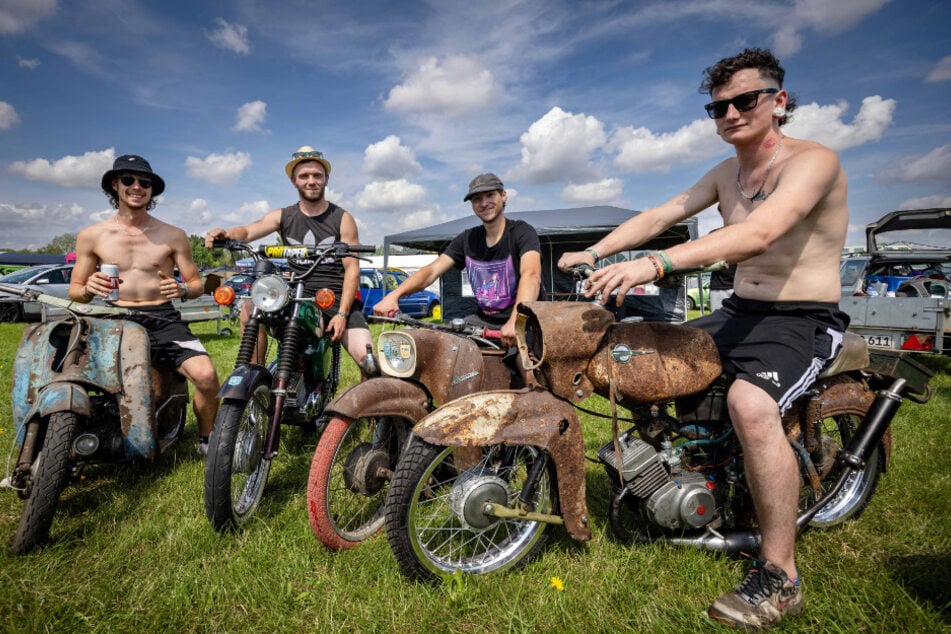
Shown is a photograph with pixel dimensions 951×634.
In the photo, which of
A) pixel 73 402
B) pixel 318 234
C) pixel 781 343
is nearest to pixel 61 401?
pixel 73 402

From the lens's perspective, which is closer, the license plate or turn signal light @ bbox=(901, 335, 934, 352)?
turn signal light @ bbox=(901, 335, 934, 352)

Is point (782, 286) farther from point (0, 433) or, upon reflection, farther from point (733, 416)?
point (0, 433)

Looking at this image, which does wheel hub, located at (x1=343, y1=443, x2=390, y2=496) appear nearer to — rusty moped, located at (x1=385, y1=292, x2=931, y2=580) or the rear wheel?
rusty moped, located at (x1=385, y1=292, x2=931, y2=580)

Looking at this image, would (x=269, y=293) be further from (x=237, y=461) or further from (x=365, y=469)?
(x=365, y=469)

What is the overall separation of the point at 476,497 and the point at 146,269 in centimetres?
287

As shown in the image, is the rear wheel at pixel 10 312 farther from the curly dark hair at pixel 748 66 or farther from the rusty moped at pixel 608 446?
the curly dark hair at pixel 748 66

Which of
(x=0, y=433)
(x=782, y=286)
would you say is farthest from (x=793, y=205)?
(x=0, y=433)

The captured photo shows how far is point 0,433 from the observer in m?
3.98

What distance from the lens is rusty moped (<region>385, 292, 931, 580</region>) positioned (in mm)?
1974

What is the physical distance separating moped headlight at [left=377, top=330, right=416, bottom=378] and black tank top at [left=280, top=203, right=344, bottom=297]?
5.32 ft

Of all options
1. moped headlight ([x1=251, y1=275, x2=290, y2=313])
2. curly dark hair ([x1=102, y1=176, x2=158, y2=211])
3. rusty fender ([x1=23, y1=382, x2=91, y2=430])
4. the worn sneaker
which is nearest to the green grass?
the worn sneaker

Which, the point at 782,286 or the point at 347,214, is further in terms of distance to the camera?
the point at 347,214

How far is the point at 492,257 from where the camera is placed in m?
3.58

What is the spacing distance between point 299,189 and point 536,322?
8.47ft
